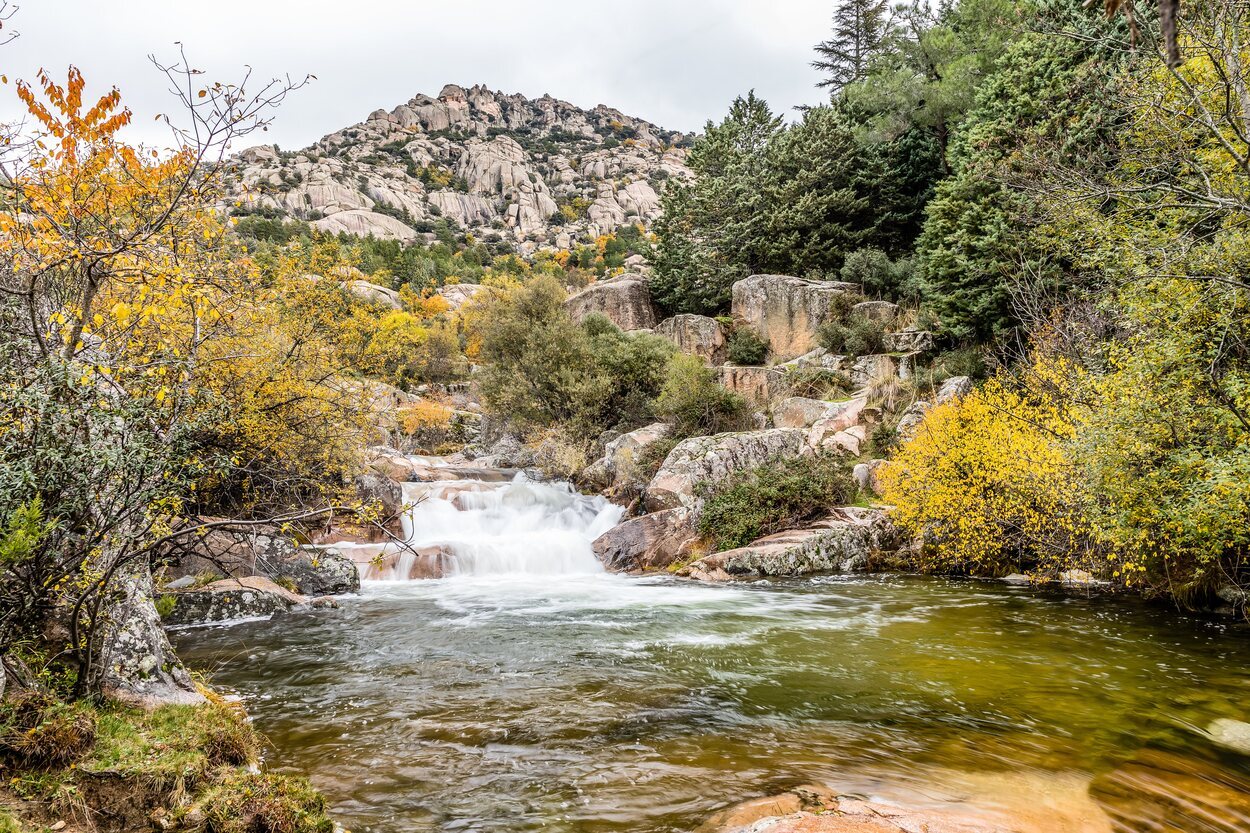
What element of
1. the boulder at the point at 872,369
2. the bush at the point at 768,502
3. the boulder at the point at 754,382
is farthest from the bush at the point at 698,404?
the bush at the point at 768,502

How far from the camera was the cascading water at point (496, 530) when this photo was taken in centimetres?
1619

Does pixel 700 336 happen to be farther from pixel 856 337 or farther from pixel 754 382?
pixel 856 337

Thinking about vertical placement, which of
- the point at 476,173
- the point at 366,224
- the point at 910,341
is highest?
the point at 476,173

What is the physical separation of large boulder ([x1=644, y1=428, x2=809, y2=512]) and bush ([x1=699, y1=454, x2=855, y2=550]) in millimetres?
649

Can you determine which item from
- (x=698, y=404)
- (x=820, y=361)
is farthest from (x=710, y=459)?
(x=820, y=361)

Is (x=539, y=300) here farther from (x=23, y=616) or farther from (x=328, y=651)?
(x=23, y=616)

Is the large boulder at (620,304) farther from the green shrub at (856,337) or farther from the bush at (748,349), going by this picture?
the green shrub at (856,337)

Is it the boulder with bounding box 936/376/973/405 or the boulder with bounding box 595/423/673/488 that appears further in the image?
the boulder with bounding box 595/423/673/488

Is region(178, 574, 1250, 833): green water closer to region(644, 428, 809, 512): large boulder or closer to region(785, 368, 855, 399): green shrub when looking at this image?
region(644, 428, 809, 512): large boulder

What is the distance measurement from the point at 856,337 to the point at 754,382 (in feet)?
14.7

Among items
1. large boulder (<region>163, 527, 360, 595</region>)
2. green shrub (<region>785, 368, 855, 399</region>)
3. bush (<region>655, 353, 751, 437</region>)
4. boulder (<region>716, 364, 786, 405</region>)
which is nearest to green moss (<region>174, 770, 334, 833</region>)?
large boulder (<region>163, 527, 360, 595</region>)

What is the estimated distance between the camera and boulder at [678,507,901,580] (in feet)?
49.6

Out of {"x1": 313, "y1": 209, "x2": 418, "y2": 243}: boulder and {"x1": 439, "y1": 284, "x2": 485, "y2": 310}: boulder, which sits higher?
{"x1": 313, "y1": 209, "x2": 418, "y2": 243}: boulder

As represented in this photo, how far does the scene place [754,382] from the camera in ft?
82.7
